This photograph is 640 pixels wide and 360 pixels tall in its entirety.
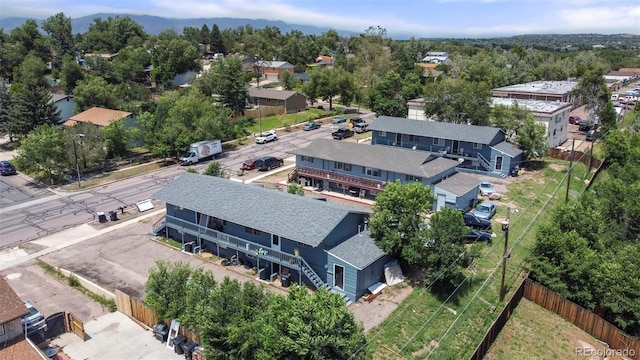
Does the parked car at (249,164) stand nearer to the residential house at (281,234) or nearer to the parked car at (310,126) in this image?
the residential house at (281,234)

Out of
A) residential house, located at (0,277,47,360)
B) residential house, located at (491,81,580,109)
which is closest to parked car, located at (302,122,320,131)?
residential house, located at (491,81,580,109)

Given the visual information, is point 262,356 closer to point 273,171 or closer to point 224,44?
point 273,171

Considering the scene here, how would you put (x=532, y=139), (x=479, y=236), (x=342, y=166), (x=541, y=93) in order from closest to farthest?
1. (x=479, y=236)
2. (x=342, y=166)
3. (x=532, y=139)
4. (x=541, y=93)

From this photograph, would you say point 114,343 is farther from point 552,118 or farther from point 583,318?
point 552,118

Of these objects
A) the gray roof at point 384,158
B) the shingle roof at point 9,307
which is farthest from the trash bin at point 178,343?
the gray roof at point 384,158

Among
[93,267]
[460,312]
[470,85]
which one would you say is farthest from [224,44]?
[460,312]

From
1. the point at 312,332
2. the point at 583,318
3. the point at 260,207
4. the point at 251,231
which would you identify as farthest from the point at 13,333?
the point at 583,318
